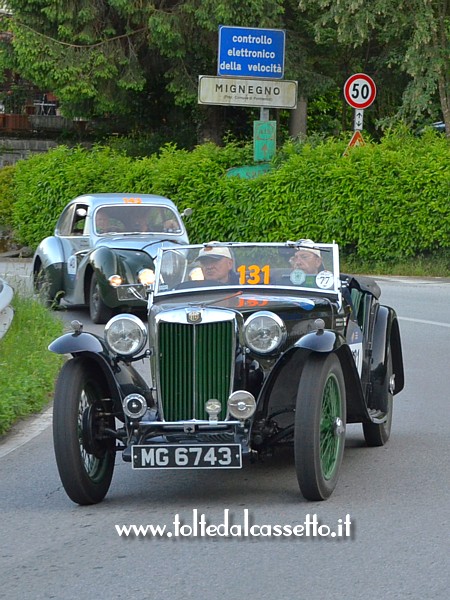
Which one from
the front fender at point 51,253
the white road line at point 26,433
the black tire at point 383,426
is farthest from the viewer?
the front fender at point 51,253

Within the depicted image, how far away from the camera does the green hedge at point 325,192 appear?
74.2 feet

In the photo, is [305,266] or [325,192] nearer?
[305,266]

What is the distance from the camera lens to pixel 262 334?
23.6 ft

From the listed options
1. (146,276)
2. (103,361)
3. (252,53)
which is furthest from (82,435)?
(252,53)

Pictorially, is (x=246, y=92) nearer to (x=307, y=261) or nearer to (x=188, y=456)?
(x=307, y=261)

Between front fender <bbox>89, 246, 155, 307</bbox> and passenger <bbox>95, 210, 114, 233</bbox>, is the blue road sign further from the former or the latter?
front fender <bbox>89, 246, 155, 307</bbox>

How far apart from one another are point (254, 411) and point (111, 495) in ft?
3.28

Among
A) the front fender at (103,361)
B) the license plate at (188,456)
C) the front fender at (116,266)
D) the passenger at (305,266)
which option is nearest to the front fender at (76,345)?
the front fender at (103,361)

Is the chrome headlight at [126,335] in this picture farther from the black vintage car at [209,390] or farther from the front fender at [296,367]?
the front fender at [296,367]

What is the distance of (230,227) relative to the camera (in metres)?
24.8

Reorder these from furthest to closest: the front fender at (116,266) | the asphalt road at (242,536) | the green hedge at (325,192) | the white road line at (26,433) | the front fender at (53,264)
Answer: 1. the green hedge at (325,192)
2. the front fender at (53,264)
3. the front fender at (116,266)
4. the white road line at (26,433)
5. the asphalt road at (242,536)

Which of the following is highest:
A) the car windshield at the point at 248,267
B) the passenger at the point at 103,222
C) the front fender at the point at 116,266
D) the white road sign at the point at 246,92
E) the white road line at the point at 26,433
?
the white road sign at the point at 246,92

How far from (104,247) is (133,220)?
52.2 inches

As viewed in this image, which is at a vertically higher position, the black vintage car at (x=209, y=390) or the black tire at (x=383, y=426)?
the black vintage car at (x=209, y=390)
